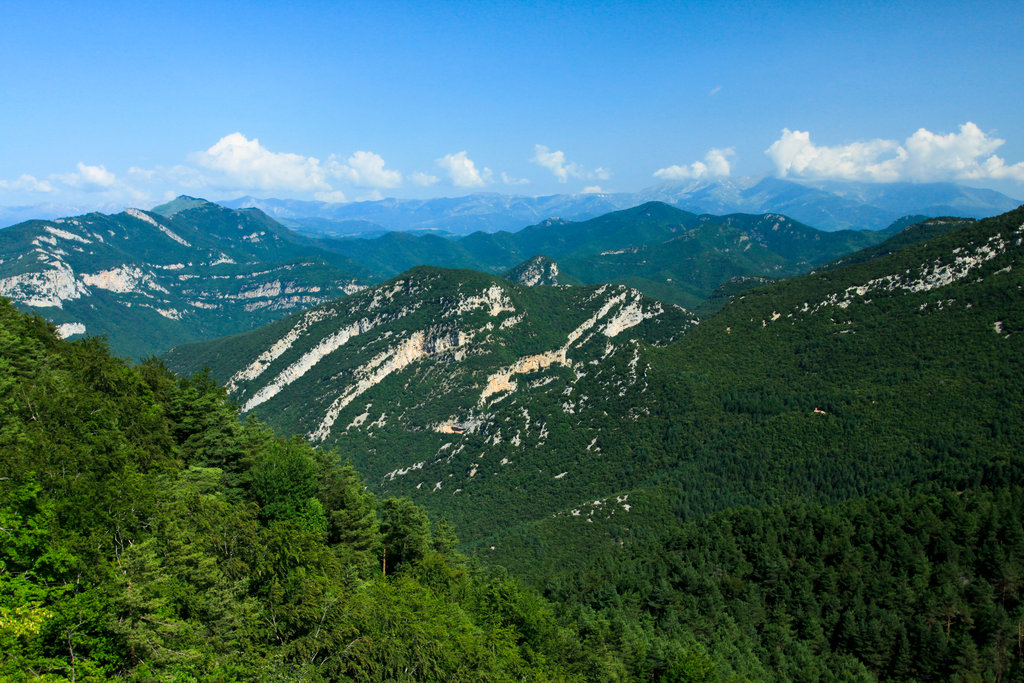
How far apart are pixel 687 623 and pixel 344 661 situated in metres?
46.2

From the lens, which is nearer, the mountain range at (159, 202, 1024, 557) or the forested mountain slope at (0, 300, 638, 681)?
the forested mountain slope at (0, 300, 638, 681)

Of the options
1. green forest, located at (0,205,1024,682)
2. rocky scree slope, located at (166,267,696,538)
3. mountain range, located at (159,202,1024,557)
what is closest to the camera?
green forest, located at (0,205,1024,682)

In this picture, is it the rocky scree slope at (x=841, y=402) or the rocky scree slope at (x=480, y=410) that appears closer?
the rocky scree slope at (x=841, y=402)

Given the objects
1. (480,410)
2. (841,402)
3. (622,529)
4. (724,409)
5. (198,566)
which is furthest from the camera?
(480,410)

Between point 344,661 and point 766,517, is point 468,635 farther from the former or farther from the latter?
point 766,517

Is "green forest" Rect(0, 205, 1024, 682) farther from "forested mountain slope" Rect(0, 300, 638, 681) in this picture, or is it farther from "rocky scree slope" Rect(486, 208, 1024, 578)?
A: "rocky scree slope" Rect(486, 208, 1024, 578)

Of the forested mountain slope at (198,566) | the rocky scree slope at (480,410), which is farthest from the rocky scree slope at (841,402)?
the forested mountain slope at (198,566)

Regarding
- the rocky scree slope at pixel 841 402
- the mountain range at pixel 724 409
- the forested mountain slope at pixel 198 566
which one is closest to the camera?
the forested mountain slope at pixel 198 566

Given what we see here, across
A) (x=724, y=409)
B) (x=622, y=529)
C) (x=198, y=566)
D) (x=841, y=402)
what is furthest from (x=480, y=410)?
(x=198, y=566)

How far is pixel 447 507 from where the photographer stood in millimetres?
130250

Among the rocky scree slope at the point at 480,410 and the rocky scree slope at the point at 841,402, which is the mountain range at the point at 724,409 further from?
the rocky scree slope at the point at 480,410

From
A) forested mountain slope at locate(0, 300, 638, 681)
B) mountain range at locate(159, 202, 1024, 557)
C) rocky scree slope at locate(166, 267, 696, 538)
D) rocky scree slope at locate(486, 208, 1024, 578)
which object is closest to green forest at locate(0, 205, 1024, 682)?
forested mountain slope at locate(0, 300, 638, 681)

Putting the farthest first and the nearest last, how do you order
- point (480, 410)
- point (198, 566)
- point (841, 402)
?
1. point (480, 410)
2. point (841, 402)
3. point (198, 566)

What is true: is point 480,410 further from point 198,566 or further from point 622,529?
point 198,566
